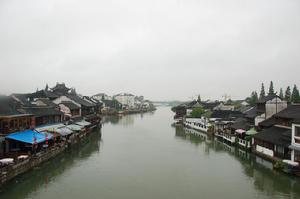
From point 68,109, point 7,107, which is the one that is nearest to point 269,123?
point 7,107

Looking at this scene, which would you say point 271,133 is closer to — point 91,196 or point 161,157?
point 161,157

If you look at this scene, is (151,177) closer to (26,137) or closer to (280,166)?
(280,166)

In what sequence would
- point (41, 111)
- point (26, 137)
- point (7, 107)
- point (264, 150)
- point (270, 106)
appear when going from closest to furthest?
point (26, 137) → point (7, 107) → point (264, 150) → point (270, 106) → point (41, 111)

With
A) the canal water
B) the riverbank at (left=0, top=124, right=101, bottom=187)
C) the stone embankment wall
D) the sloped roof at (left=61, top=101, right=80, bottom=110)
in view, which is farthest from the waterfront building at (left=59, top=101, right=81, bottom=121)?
the stone embankment wall

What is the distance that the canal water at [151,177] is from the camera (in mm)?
18125

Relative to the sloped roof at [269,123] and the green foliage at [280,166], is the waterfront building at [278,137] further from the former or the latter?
the green foliage at [280,166]

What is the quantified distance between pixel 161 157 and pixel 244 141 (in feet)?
39.4

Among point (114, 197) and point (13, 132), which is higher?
point (13, 132)

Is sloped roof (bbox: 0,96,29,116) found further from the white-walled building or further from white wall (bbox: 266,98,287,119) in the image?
the white-walled building

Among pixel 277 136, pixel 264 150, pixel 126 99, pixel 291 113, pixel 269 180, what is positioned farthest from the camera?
pixel 126 99

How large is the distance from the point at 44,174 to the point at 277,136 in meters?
21.8

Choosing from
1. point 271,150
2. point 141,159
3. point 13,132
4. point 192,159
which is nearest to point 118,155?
point 141,159

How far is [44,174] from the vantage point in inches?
878

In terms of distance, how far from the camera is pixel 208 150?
3434 cm
